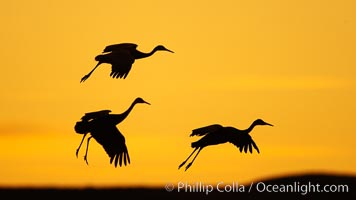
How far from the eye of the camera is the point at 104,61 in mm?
39250

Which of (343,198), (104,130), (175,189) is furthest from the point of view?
(175,189)

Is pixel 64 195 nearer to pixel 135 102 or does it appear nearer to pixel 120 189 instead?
pixel 120 189

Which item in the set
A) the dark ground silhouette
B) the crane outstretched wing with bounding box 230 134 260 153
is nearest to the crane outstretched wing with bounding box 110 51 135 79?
the crane outstretched wing with bounding box 230 134 260 153

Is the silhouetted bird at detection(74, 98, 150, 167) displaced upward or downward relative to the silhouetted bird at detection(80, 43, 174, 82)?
downward

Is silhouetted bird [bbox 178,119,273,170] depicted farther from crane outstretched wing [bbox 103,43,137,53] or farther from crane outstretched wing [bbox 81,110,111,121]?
crane outstretched wing [bbox 103,43,137,53]

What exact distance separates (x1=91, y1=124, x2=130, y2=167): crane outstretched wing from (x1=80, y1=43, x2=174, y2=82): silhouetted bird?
53.6 inches

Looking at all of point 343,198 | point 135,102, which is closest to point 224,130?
point 135,102

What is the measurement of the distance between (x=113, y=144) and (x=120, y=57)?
6.60 ft

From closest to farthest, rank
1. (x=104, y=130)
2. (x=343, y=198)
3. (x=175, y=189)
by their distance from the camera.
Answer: (x=104, y=130)
(x=343, y=198)
(x=175, y=189)

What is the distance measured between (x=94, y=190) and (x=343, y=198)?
28.7 feet

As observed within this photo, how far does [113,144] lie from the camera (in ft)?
128

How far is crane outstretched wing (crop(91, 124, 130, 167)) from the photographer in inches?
1537

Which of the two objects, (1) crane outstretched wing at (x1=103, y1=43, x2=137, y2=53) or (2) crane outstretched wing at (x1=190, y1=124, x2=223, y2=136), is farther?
(1) crane outstretched wing at (x1=103, y1=43, x2=137, y2=53)

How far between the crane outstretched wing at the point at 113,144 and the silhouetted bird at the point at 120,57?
1.36 metres
